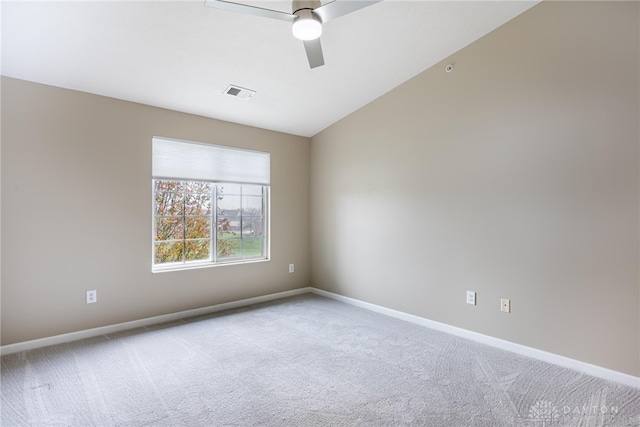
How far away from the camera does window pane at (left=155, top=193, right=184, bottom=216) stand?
12.0ft

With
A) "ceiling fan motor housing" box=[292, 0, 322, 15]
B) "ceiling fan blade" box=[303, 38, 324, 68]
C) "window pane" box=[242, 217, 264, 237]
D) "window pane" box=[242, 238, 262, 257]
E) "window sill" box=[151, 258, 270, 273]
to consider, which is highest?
"ceiling fan motor housing" box=[292, 0, 322, 15]

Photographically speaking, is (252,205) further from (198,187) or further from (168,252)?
(168,252)

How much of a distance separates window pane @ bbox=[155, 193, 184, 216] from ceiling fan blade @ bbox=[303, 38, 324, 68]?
2.24m

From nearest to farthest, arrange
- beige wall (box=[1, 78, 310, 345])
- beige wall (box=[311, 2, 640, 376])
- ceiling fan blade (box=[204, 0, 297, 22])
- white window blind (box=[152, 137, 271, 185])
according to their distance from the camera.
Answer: ceiling fan blade (box=[204, 0, 297, 22])
beige wall (box=[311, 2, 640, 376])
beige wall (box=[1, 78, 310, 345])
white window blind (box=[152, 137, 271, 185])

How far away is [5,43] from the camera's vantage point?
7.88 ft

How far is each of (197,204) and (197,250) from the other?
1.82ft

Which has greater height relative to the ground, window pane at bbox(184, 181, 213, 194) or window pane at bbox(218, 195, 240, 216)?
window pane at bbox(184, 181, 213, 194)

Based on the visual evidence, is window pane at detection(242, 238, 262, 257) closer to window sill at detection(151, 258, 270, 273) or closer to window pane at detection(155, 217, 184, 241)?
window sill at detection(151, 258, 270, 273)

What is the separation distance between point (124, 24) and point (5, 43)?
2.92 ft

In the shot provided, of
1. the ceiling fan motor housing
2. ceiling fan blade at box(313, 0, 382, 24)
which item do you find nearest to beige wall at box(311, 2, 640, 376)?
ceiling fan blade at box(313, 0, 382, 24)

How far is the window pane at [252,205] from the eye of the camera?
4371 mm

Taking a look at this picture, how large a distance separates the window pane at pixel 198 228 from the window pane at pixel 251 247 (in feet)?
1.70

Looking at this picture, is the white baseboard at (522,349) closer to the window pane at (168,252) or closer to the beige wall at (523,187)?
the beige wall at (523,187)

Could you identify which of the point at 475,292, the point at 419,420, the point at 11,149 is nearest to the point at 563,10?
the point at 475,292
